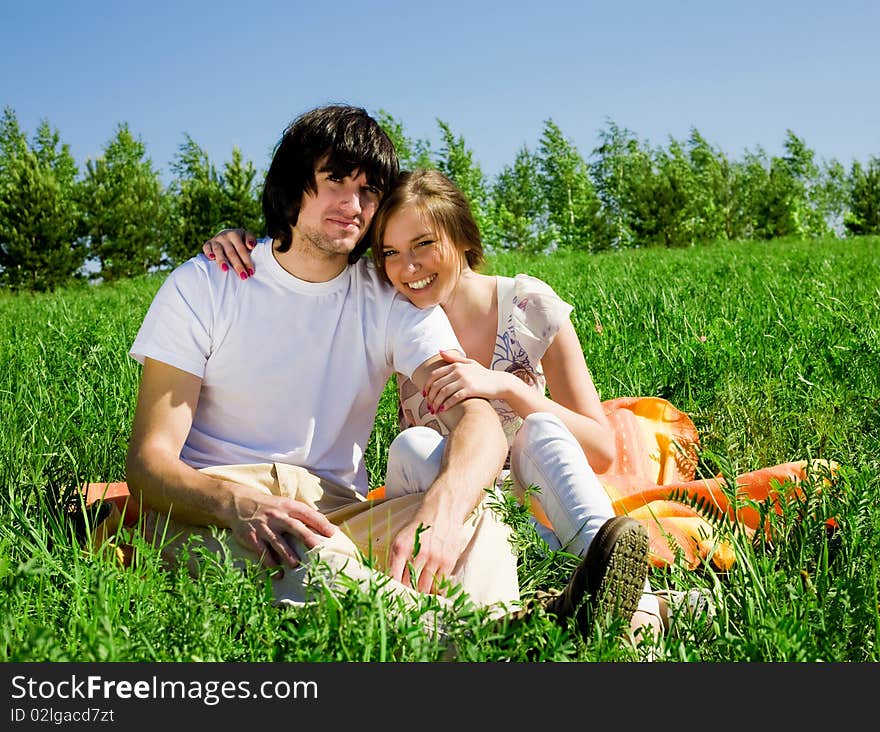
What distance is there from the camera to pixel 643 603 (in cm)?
228

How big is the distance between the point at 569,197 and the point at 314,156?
3525cm

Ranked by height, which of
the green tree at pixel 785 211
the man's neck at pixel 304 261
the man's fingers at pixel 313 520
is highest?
the green tree at pixel 785 211

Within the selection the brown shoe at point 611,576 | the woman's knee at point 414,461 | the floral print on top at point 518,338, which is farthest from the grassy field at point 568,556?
the floral print on top at point 518,338

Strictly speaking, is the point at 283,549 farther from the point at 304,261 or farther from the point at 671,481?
the point at 671,481

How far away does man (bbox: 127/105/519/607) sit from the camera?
2818mm

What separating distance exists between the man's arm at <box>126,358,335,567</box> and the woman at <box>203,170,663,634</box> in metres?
0.43

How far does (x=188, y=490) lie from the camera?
266 cm

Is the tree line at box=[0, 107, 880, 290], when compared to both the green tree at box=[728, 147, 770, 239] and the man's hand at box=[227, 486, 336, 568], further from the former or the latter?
the man's hand at box=[227, 486, 336, 568]

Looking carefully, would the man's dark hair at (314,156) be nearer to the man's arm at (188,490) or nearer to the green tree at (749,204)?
the man's arm at (188,490)

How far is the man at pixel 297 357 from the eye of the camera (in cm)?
282

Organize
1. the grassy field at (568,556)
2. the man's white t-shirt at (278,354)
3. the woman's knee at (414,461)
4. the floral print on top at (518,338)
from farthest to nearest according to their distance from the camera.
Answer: the floral print on top at (518,338)
the man's white t-shirt at (278,354)
the woman's knee at (414,461)
the grassy field at (568,556)

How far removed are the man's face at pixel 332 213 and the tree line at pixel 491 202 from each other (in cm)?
2361

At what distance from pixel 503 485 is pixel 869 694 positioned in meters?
1.22

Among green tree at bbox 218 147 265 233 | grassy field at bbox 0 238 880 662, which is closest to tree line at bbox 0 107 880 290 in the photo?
green tree at bbox 218 147 265 233
